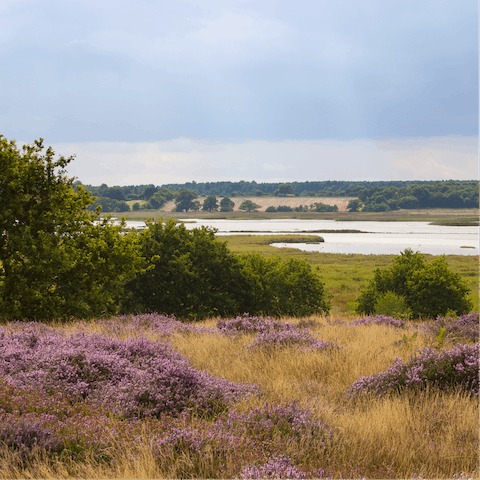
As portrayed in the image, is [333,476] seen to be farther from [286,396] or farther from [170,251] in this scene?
[170,251]

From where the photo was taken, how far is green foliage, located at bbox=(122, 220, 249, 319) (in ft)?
67.6

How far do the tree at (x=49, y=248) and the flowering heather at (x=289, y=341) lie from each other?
320 inches

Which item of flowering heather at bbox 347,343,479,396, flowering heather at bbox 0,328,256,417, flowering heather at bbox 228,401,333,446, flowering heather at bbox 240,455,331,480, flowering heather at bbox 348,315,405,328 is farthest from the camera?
flowering heather at bbox 348,315,405,328

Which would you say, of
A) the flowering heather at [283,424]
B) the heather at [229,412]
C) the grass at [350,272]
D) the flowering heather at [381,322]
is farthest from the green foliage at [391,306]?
the flowering heather at [283,424]

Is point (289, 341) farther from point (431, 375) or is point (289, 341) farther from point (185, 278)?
point (185, 278)

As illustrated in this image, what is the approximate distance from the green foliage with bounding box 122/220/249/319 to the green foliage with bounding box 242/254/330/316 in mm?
815

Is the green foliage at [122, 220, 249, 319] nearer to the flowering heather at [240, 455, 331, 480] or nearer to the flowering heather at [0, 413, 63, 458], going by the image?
the flowering heather at [0, 413, 63, 458]

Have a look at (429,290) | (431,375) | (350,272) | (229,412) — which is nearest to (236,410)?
(229,412)

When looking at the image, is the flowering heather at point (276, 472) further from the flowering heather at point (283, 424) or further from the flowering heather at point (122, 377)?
the flowering heather at point (122, 377)

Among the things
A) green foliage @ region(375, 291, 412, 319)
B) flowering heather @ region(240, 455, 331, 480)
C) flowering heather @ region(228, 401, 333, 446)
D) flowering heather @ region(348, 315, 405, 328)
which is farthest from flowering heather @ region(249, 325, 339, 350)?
green foliage @ region(375, 291, 412, 319)

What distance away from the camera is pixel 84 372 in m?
6.27

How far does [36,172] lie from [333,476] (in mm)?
13957

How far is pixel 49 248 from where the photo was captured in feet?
46.4

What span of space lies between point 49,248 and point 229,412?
10.8 metres
